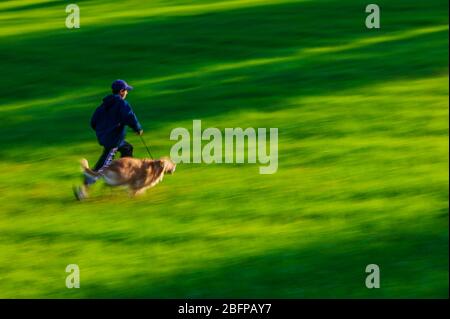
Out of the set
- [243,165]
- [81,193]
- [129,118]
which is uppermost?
[243,165]

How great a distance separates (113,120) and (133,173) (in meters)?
0.77

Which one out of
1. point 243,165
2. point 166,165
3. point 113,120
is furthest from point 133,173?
point 243,165

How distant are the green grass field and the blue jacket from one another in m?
0.95

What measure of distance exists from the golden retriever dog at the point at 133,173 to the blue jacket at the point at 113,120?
1.04 ft

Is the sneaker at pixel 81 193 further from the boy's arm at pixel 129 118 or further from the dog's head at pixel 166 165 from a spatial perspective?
the boy's arm at pixel 129 118

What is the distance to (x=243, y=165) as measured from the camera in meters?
16.7

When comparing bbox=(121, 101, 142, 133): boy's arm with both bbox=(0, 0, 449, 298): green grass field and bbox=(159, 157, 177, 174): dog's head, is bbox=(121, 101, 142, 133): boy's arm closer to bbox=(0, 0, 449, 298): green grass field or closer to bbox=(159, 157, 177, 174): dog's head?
bbox=(159, 157, 177, 174): dog's head

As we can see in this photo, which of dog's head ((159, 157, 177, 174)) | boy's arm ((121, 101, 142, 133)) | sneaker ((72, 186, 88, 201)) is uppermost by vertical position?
boy's arm ((121, 101, 142, 133))

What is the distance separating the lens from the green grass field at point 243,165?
461 inches

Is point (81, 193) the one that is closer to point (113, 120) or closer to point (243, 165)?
point (113, 120)

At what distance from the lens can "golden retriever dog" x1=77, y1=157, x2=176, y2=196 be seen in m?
14.2

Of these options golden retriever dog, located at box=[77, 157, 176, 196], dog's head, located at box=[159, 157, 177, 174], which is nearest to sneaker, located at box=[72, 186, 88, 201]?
golden retriever dog, located at box=[77, 157, 176, 196]
